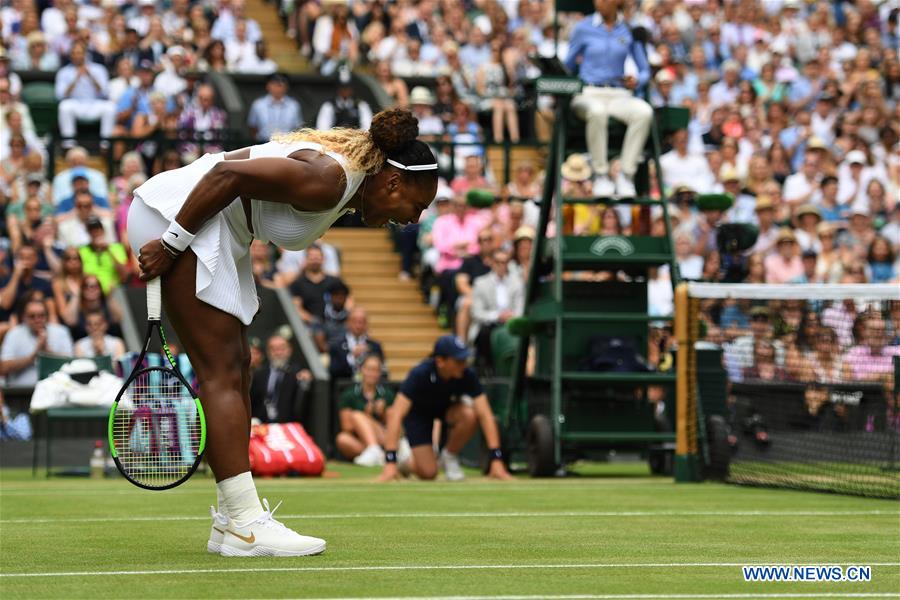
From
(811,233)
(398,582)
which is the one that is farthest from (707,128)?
(398,582)

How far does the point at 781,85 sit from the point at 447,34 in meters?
5.34

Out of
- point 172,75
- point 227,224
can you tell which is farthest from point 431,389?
point 172,75

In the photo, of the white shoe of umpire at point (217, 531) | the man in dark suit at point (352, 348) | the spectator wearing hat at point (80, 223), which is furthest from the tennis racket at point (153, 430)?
the spectator wearing hat at point (80, 223)

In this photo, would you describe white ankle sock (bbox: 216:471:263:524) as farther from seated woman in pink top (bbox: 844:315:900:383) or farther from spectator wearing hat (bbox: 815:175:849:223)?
spectator wearing hat (bbox: 815:175:849:223)

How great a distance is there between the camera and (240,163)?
6945 mm

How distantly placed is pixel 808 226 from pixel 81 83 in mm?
9631

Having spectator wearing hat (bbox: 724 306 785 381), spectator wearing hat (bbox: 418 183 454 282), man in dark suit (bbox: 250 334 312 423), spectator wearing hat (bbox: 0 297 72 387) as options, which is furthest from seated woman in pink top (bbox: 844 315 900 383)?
spectator wearing hat (bbox: 0 297 72 387)

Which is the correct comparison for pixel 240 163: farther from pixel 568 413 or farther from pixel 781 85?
pixel 781 85

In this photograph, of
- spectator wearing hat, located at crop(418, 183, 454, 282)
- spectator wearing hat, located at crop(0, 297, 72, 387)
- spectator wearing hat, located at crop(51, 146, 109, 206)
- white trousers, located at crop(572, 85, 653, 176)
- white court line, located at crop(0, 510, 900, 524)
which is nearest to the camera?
white court line, located at crop(0, 510, 900, 524)

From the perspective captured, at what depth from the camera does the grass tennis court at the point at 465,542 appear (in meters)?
6.07

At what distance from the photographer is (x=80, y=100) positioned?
2117 centimetres

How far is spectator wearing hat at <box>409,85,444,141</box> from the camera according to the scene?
73.2 ft

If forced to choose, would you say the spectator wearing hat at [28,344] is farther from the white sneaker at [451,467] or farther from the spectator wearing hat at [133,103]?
the white sneaker at [451,467]

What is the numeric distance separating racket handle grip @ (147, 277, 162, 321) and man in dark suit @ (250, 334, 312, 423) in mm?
9855
